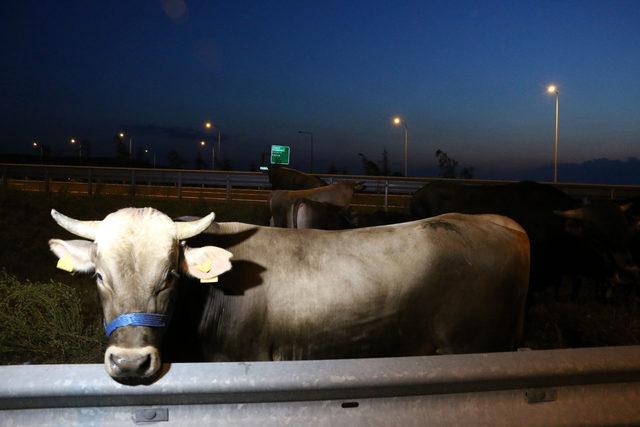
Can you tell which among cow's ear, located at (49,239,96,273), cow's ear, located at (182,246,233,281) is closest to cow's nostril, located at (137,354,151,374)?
cow's ear, located at (182,246,233,281)

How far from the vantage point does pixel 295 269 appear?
12.8 ft

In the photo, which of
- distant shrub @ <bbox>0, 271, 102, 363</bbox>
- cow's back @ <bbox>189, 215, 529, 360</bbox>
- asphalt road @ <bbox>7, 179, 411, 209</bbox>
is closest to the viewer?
cow's back @ <bbox>189, 215, 529, 360</bbox>

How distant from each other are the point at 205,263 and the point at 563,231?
23.2 ft

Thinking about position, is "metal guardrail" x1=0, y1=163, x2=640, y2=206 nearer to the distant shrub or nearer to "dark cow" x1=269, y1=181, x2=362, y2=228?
"dark cow" x1=269, y1=181, x2=362, y2=228

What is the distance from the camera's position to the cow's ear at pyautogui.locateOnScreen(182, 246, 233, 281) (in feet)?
10.9

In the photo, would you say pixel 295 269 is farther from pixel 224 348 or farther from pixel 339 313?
pixel 224 348

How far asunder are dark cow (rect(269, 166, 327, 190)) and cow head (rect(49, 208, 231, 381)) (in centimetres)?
1262

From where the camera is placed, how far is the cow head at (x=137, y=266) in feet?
9.30

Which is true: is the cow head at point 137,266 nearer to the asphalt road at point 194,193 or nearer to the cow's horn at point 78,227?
the cow's horn at point 78,227

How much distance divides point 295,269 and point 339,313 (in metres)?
0.49

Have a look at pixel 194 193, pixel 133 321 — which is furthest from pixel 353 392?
pixel 194 193

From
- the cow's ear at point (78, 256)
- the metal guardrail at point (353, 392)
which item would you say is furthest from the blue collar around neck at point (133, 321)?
the metal guardrail at point (353, 392)

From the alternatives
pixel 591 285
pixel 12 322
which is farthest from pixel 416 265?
pixel 591 285

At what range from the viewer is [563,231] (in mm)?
8383
